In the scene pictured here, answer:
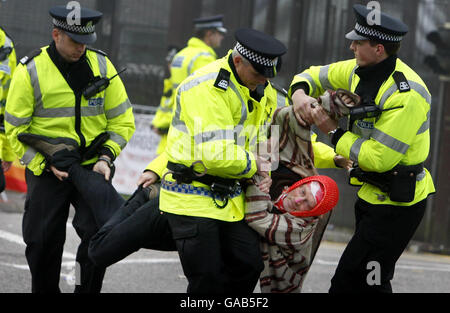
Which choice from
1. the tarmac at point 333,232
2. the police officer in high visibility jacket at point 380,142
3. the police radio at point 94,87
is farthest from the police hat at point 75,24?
the tarmac at point 333,232

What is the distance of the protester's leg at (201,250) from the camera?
15.7ft

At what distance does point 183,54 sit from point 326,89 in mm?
3610

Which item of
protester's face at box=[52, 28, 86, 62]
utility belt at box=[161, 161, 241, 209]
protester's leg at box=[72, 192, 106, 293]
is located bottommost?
protester's leg at box=[72, 192, 106, 293]

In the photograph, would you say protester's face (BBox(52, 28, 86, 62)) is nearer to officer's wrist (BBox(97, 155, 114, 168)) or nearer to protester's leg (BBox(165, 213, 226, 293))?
officer's wrist (BBox(97, 155, 114, 168))

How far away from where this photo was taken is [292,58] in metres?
11.6

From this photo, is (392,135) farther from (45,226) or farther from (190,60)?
(190,60)

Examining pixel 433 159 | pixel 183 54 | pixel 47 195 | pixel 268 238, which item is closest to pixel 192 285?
pixel 268 238

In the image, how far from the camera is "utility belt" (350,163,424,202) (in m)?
5.18

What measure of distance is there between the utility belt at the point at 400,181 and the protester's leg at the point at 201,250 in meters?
1.08

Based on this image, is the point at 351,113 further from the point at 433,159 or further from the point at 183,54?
the point at 433,159

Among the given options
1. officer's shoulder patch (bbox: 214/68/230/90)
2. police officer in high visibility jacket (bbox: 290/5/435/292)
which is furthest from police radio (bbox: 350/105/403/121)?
officer's shoulder patch (bbox: 214/68/230/90)

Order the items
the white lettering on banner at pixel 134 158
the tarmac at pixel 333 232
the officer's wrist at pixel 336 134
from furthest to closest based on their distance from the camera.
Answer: the white lettering on banner at pixel 134 158 → the tarmac at pixel 333 232 → the officer's wrist at pixel 336 134

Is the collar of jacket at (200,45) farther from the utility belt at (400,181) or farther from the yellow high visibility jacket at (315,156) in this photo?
the utility belt at (400,181)

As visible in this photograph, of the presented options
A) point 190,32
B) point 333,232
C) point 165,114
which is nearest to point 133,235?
point 165,114
